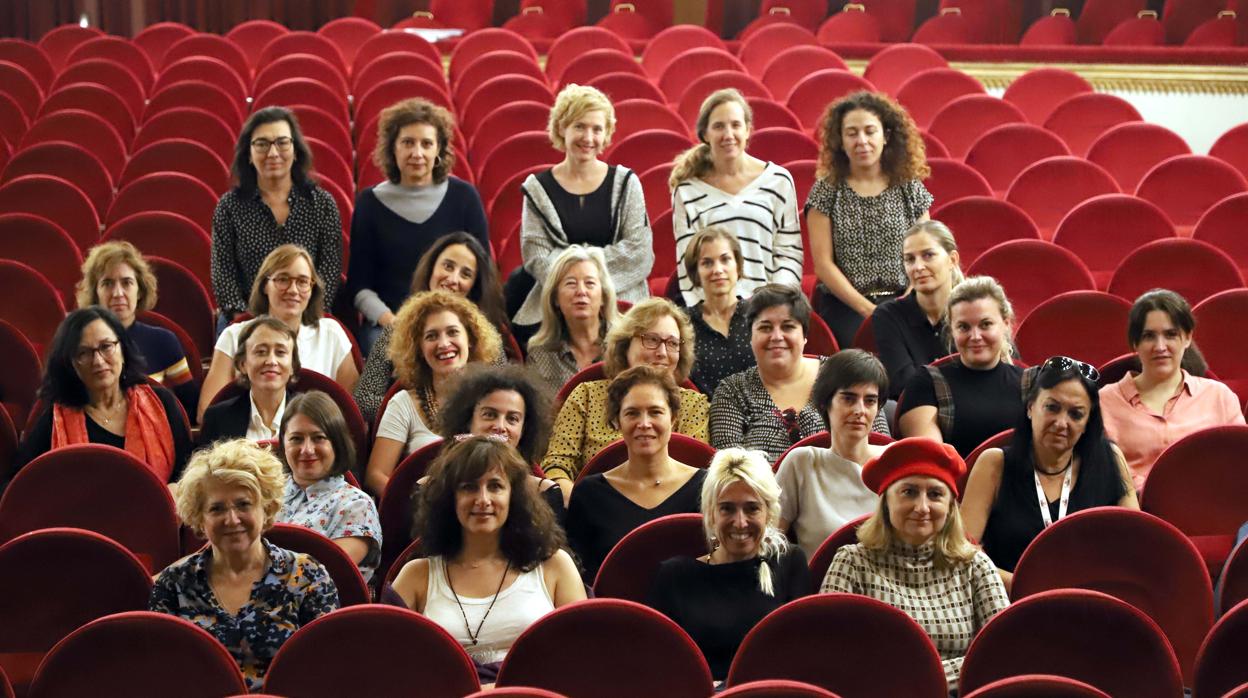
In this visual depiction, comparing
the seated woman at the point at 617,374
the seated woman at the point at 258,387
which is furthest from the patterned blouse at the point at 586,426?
the seated woman at the point at 258,387

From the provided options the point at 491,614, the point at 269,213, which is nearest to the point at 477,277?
the point at 269,213

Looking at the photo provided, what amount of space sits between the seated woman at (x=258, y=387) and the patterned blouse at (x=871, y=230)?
1539 millimetres

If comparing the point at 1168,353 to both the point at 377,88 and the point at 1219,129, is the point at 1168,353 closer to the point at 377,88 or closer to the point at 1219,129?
the point at 377,88

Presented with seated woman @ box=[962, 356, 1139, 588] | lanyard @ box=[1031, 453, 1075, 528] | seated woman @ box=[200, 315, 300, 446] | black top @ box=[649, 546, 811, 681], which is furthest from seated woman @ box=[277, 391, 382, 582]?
lanyard @ box=[1031, 453, 1075, 528]

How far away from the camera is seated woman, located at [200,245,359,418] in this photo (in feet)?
11.9

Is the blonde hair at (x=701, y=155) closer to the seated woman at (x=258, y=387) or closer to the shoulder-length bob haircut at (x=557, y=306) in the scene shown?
the shoulder-length bob haircut at (x=557, y=306)

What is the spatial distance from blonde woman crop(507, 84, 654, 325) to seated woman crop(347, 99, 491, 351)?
190 millimetres

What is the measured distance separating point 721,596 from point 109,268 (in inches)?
74.7

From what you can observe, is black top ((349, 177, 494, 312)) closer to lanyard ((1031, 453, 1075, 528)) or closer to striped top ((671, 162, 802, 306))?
striped top ((671, 162, 802, 306))

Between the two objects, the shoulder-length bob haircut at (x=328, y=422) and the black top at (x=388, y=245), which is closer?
the shoulder-length bob haircut at (x=328, y=422)

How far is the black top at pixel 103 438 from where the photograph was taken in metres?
3.33

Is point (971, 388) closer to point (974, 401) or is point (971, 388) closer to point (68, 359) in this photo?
point (974, 401)

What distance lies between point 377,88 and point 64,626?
11.6ft

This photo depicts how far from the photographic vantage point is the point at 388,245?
4.20 meters
